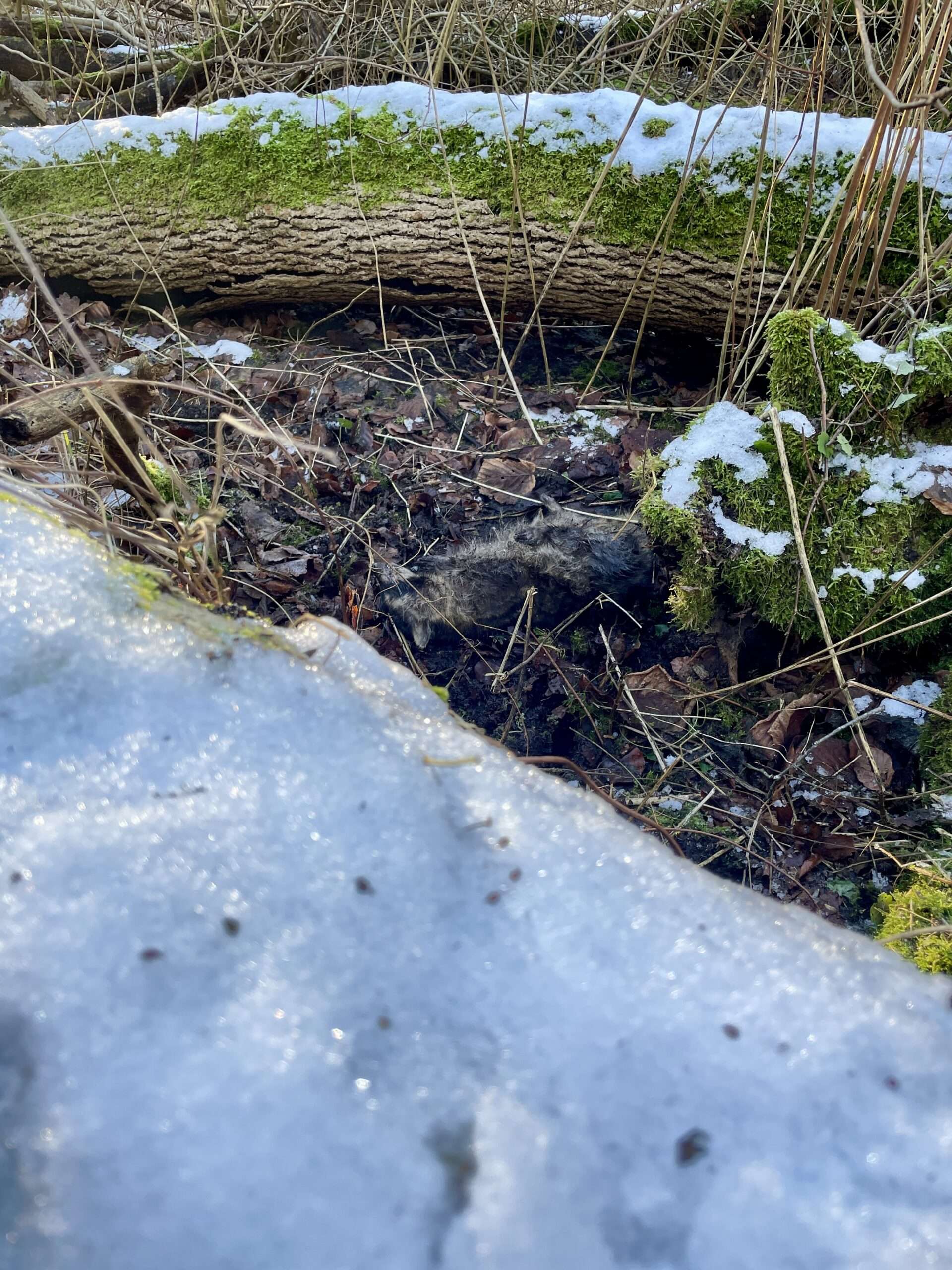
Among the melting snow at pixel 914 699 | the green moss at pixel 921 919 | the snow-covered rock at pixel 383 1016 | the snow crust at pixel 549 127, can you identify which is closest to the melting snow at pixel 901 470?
the melting snow at pixel 914 699

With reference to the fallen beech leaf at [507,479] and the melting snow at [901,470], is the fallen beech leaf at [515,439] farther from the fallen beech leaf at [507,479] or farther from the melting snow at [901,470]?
the melting snow at [901,470]

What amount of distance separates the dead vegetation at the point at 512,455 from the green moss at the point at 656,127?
15 centimetres

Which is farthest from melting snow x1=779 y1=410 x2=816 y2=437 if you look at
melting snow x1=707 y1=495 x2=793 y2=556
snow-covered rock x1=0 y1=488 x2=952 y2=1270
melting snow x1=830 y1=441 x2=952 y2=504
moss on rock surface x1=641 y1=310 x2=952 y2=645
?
snow-covered rock x1=0 y1=488 x2=952 y2=1270

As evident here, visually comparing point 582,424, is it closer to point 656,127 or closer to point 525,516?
point 525,516

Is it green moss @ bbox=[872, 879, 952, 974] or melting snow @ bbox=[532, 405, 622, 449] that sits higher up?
melting snow @ bbox=[532, 405, 622, 449]

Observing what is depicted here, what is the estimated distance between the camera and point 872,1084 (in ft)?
3.08

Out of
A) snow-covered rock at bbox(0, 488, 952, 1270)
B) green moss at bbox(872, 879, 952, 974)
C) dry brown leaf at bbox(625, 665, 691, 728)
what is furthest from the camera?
dry brown leaf at bbox(625, 665, 691, 728)

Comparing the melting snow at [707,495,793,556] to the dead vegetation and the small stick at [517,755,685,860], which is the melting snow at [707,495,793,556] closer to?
the dead vegetation

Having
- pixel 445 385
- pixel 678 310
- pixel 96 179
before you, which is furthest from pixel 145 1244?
pixel 96 179

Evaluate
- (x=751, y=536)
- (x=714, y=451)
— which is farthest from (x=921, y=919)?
(x=714, y=451)

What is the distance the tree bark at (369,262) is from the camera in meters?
3.30

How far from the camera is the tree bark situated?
130 inches

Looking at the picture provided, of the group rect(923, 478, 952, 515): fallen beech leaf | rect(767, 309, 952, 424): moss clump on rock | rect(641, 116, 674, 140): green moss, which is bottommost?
rect(923, 478, 952, 515): fallen beech leaf

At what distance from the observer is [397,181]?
3.42 meters
